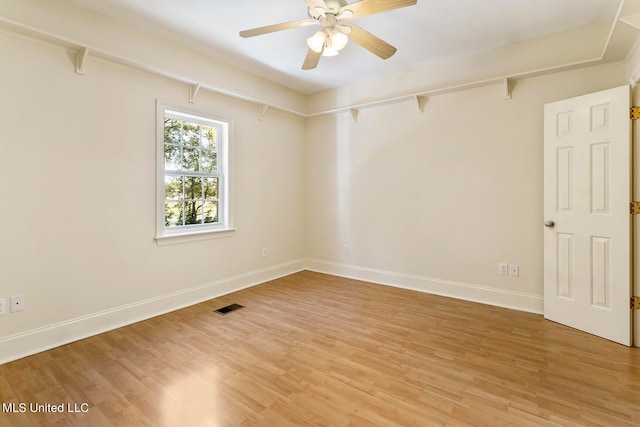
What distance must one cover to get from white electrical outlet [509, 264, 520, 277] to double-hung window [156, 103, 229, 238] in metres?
3.42

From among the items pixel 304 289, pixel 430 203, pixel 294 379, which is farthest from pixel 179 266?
pixel 430 203

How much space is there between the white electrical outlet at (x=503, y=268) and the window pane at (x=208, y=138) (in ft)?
12.2

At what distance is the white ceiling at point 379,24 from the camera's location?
8.39ft

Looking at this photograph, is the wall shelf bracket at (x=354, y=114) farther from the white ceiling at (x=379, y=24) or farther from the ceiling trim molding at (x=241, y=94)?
the white ceiling at (x=379, y=24)

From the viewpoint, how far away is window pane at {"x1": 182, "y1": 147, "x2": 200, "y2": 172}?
349 centimetres

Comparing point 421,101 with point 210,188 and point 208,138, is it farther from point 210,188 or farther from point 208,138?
point 210,188

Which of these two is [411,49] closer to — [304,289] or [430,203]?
[430,203]

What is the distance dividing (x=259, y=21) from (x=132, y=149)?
68.6 inches

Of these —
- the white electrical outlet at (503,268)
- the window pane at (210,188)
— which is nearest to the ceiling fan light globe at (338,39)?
the window pane at (210,188)

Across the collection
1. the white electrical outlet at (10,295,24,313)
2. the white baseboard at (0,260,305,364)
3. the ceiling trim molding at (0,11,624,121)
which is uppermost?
the ceiling trim molding at (0,11,624,121)

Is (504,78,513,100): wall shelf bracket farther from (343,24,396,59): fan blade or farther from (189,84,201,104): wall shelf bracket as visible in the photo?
(189,84,201,104): wall shelf bracket

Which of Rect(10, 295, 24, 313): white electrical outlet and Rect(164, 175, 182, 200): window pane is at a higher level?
Rect(164, 175, 182, 200): window pane

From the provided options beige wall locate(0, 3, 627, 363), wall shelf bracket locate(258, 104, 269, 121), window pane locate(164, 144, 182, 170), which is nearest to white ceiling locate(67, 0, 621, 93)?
beige wall locate(0, 3, 627, 363)

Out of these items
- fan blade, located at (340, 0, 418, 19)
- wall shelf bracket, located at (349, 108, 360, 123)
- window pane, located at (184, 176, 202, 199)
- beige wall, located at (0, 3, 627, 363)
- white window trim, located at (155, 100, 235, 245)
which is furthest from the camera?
wall shelf bracket, located at (349, 108, 360, 123)
